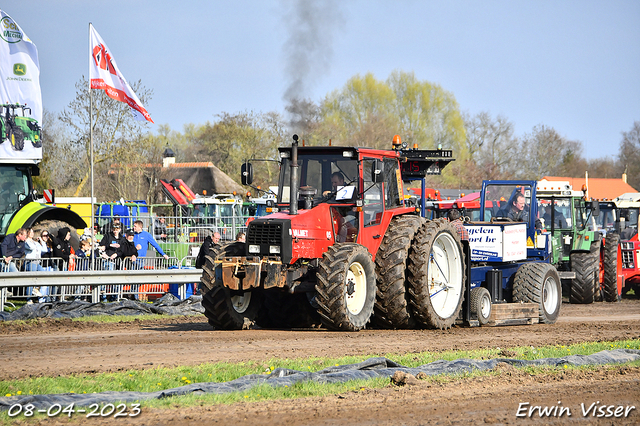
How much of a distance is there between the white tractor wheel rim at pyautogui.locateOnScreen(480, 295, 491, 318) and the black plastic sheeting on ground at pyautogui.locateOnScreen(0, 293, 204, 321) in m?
5.73

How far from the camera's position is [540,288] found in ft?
44.2

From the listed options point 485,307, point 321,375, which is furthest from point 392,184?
point 321,375

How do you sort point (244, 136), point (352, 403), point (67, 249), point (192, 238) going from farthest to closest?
point (244, 136) → point (192, 238) → point (67, 249) → point (352, 403)

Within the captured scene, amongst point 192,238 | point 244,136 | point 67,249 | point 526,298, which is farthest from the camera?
point 244,136

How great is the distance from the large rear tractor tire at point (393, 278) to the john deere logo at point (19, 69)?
1014 centimetres

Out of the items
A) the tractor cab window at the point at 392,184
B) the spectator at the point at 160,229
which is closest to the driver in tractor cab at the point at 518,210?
the tractor cab window at the point at 392,184

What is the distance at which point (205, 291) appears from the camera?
1096 centimetres

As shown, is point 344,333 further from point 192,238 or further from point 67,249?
point 192,238

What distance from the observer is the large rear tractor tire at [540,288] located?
44.2ft

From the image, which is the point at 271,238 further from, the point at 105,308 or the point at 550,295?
the point at 550,295

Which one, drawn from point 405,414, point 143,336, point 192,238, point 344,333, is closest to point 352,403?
point 405,414

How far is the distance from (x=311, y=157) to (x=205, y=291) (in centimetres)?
260

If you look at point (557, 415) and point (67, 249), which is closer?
point (557, 415)

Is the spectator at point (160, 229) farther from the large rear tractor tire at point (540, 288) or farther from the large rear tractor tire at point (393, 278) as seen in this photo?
the large rear tractor tire at point (393, 278)
